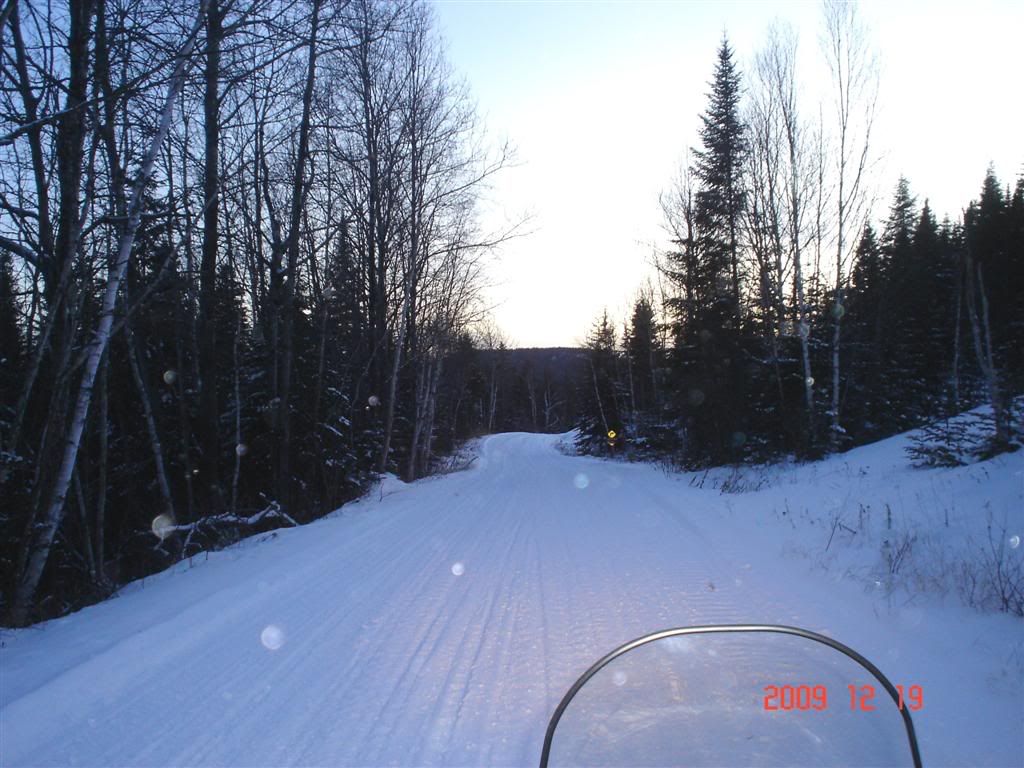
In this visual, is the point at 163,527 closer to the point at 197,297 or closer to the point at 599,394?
the point at 197,297

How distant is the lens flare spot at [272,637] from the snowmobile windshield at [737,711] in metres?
2.41

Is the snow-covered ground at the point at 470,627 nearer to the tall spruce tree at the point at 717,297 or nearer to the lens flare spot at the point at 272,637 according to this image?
the lens flare spot at the point at 272,637

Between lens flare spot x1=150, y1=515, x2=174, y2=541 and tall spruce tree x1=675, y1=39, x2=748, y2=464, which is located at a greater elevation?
tall spruce tree x1=675, y1=39, x2=748, y2=464

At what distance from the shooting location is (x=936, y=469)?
8820 mm

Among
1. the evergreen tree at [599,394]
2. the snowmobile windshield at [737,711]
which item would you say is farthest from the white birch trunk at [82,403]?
the evergreen tree at [599,394]

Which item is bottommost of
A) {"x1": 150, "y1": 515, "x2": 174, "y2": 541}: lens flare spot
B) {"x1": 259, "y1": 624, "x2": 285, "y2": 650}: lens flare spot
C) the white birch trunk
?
{"x1": 150, "y1": 515, "x2": 174, "y2": 541}: lens flare spot

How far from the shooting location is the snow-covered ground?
10.0 ft

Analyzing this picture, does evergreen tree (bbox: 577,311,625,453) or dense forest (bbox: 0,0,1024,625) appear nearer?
dense forest (bbox: 0,0,1024,625)

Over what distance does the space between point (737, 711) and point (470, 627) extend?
7.24 ft
